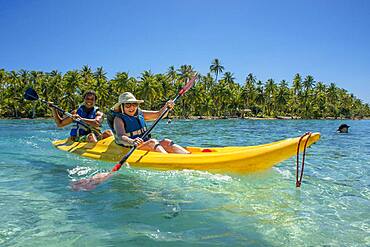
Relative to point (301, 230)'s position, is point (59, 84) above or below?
above

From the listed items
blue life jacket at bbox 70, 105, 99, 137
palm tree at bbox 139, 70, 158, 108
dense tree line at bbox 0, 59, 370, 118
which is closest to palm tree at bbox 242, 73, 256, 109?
dense tree line at bbox 0, 59, 370, 118

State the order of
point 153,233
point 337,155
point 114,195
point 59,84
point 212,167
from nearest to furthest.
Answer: point 153,233 → point 114,195 → point 212,167 → point 337,155 → point 59,84

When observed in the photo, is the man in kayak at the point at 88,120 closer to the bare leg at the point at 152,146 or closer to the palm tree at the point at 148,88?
the bare leg at the point at 152,146

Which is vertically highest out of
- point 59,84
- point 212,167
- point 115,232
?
point 59,84

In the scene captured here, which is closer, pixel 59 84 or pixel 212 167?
pixel 212 167

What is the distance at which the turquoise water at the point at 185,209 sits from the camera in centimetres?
309

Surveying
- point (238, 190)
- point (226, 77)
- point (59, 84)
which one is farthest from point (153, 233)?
point (226, 77)

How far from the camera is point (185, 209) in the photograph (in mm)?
3938

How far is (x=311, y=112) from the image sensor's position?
78125 mm

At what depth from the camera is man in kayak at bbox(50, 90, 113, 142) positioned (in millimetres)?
8188

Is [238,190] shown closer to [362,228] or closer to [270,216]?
[270,216]

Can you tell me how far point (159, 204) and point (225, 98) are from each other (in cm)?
6573

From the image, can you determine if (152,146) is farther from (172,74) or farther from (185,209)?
(172,74)

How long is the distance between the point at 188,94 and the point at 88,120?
185 feet
